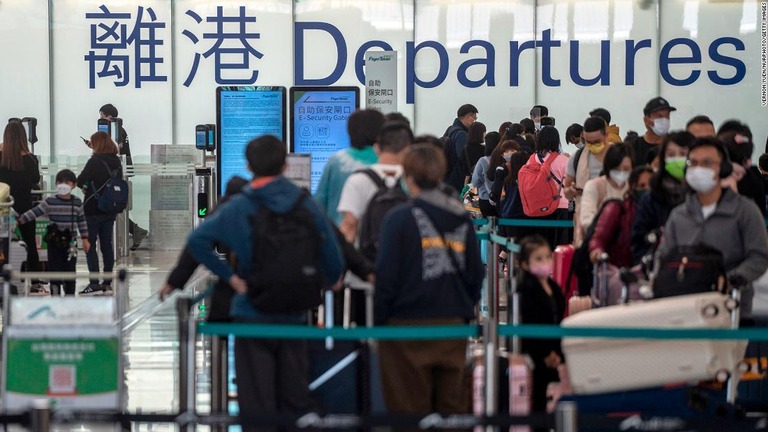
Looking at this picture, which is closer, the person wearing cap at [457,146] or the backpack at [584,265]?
the backpack at [584,265]

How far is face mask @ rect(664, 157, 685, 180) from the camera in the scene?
778cm

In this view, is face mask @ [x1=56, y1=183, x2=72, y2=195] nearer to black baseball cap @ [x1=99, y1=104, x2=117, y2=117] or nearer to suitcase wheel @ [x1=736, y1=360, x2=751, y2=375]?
black baseball cap @ [x1=99, y1=104, x2=117, y2=117]

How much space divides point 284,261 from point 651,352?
1575 mm

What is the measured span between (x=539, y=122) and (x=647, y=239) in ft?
31.2

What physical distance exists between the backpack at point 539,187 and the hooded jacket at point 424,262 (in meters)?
6.20

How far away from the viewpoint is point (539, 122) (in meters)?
16.9

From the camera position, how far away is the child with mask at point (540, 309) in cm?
680

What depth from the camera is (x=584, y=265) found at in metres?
8.40

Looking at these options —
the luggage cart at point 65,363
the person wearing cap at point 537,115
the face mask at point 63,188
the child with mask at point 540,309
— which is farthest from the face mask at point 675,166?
the person wearing cap at point 537,115

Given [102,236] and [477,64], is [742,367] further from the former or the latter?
[477,64]

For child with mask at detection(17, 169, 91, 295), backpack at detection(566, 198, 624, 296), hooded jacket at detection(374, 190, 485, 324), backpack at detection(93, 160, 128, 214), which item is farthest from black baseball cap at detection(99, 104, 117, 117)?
hooded jacket at detection(374, 190, 485, 324)

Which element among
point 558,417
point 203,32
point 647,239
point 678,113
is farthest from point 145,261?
point 558,417

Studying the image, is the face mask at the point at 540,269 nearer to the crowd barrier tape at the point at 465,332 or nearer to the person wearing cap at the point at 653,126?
the crowd barrier tape at the point at 465,332

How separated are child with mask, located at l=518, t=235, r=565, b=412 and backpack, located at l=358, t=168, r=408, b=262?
0.77m
